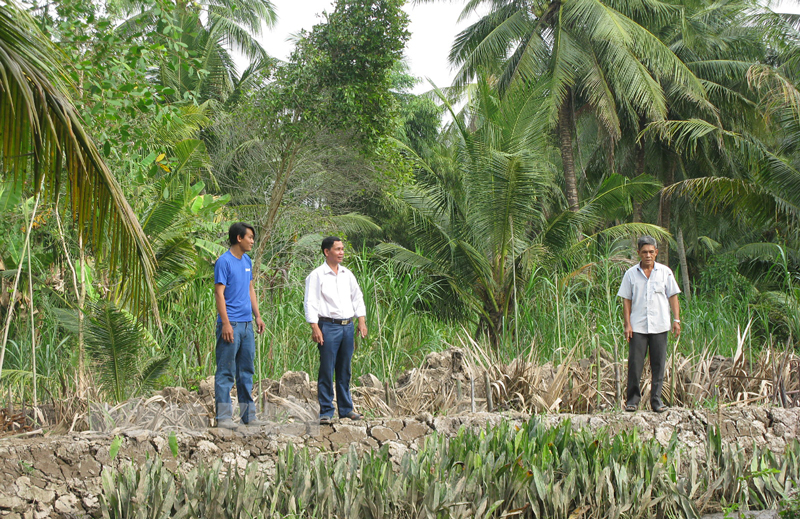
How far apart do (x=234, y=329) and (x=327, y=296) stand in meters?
0.75

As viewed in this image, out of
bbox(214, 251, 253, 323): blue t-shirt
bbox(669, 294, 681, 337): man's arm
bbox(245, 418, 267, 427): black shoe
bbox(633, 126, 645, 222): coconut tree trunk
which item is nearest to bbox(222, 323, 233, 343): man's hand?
bbox(214, 251, 253, 323): blue t-shirt

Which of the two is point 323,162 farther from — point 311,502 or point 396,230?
point 396,230

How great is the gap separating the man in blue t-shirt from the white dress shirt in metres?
0.46

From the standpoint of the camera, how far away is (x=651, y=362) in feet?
19.3

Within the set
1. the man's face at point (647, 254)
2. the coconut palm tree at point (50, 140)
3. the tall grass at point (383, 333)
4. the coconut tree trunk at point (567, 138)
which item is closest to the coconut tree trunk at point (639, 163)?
the coconut tree trunk at point (567, 138)

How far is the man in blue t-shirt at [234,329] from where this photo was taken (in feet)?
16.8

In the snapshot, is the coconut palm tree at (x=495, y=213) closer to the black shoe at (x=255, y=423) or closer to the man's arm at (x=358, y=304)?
the man's arm at (x=358, y=304)

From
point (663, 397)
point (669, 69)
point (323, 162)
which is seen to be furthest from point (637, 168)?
point (663, 397)

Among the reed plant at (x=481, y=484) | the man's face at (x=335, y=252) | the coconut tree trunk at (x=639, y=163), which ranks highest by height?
the coconut tree trunk at (x=639, y=163)

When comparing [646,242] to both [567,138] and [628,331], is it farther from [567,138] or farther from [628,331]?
[567,138]

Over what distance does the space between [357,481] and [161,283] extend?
5.01 metres

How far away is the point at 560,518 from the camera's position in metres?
3.83

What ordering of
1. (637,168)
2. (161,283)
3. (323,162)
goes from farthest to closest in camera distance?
1. (637,168)
2. (323,162)
3. (161,283)

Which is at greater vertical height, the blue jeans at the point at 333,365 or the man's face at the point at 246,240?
the man's face at the point at 246,240
